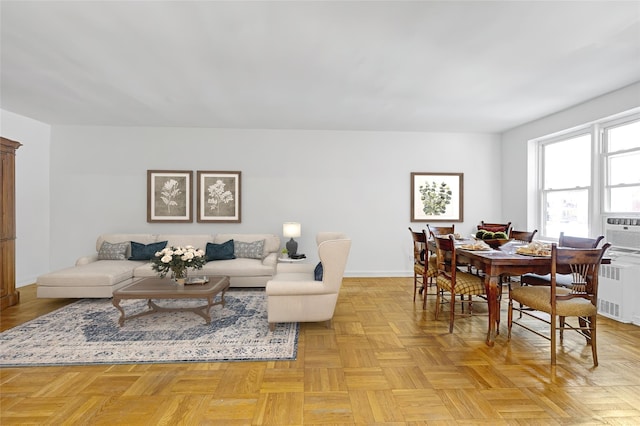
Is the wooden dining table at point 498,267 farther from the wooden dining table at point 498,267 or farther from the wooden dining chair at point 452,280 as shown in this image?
the wooden dining chair at point 452,280

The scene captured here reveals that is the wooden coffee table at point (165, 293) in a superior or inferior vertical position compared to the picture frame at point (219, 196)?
inferior

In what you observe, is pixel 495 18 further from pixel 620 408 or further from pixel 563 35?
pixel 620 408

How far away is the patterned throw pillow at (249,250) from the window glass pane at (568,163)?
494cm

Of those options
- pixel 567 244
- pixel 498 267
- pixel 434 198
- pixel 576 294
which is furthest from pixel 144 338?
pixel 434 198

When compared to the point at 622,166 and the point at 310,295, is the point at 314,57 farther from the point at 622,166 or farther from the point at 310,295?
the point at 622,166

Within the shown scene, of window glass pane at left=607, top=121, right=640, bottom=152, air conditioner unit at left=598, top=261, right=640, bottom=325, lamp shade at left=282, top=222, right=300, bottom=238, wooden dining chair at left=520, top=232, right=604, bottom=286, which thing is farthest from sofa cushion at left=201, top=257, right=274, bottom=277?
window glass pane at left=607, top=121, right=640, bottom=152

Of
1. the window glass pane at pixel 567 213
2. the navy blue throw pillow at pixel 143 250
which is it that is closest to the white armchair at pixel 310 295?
the navy blue throw pillow at pixel 143 250

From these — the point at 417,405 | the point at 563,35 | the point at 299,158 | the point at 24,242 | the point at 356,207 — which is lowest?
the point at 417,405

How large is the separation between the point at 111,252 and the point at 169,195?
1344 millimetres

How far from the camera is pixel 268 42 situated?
9.40 feet

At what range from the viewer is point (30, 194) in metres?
5.45

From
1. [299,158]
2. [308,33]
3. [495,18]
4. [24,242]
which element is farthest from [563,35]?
[24,242]

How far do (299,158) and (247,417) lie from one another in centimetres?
471

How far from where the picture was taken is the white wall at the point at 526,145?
412cm
